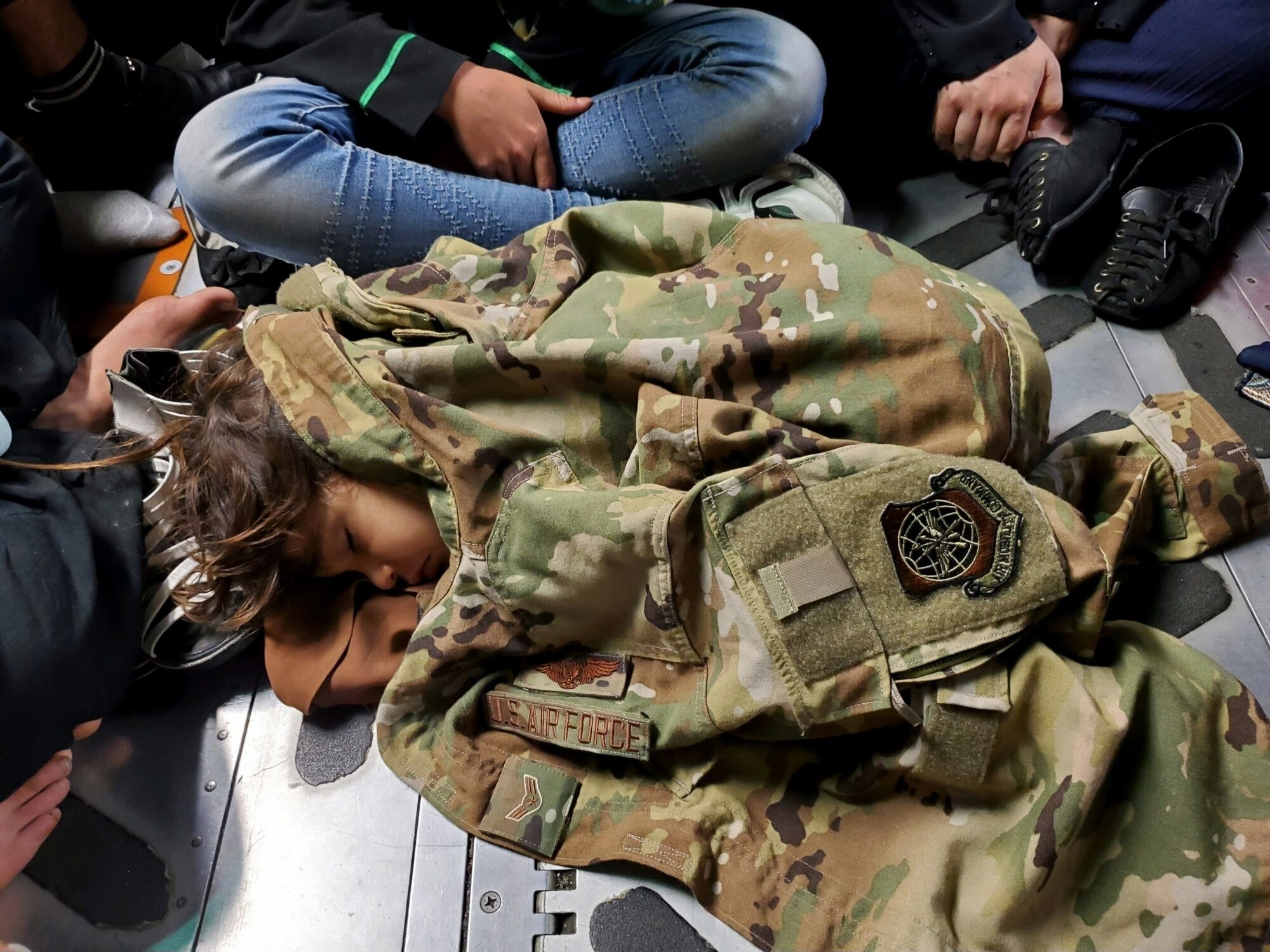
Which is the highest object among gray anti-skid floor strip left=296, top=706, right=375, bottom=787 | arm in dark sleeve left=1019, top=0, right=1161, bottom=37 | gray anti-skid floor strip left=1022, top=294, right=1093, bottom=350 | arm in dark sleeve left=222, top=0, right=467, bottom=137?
arm in dark sleeve left=222, top=0, right=467, bottom=137

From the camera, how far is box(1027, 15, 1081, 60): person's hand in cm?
87

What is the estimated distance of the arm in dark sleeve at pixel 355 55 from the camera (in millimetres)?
757

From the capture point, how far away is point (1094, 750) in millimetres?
491

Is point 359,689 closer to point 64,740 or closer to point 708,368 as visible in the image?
point 64,740

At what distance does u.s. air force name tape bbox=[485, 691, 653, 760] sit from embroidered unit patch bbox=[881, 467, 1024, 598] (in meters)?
0.22

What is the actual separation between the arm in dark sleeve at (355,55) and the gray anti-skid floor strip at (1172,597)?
2.51 ft

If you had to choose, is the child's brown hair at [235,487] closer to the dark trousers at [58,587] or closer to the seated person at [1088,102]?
the dark trousers at [58,587]

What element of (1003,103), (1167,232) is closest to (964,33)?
(1003,103)

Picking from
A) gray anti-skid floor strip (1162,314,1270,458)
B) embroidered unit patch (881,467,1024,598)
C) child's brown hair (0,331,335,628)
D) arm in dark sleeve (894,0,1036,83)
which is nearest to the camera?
embroidered unit patch (881,467,1024,598)

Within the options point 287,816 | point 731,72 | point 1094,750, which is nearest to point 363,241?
point 731,72

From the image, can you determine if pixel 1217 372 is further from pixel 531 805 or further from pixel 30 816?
pixel 30 816

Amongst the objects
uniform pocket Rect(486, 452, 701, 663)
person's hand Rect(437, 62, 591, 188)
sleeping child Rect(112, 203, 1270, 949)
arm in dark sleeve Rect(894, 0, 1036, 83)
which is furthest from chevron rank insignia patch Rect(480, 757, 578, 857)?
arm in dark sleeve Rect(894, 0, 1036, 83)

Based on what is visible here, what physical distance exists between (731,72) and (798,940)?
0.78 m

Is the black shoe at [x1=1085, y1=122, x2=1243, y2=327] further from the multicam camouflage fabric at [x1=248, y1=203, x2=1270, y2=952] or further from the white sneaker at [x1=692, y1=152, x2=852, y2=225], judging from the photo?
the white sneaker at [x1=692, y1=152, x2=852, y2=225]
